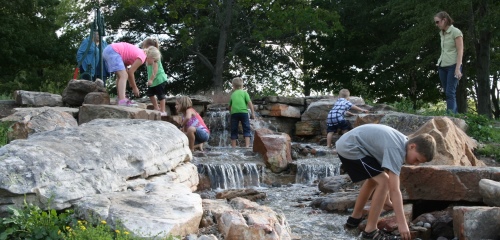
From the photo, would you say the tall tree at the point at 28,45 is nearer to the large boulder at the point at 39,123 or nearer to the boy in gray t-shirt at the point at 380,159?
the large boulder at the point at 39,123

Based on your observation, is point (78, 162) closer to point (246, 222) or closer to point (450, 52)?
point (246, 222)

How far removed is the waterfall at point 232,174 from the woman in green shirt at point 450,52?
3.82 m

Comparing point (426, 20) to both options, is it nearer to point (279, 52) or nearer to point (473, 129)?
point (473, 129)

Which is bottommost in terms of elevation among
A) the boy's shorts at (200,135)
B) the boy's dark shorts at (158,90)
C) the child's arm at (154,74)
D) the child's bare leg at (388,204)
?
the child's bare leg at (388,204)

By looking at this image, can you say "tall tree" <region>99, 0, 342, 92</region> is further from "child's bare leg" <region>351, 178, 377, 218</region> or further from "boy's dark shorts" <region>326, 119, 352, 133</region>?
"child's bare leg" <region>351, 178, 377, 218</region>

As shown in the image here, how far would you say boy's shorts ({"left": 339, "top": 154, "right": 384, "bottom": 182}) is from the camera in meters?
6.08

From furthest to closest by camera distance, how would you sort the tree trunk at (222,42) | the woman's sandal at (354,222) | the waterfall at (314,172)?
the tree trunk at (222,42) < the waterfall at (314,172) < the woman's sandal at (354,222)

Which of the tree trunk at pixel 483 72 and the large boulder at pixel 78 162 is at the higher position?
the tree trunk at pixel 483 72

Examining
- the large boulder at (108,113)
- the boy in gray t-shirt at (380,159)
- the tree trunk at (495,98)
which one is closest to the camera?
the boy in gray t-shirt at (380,159)

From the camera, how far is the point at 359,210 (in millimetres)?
6766

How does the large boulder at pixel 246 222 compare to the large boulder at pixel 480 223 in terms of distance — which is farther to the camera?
the large boulder at pixel 480 223

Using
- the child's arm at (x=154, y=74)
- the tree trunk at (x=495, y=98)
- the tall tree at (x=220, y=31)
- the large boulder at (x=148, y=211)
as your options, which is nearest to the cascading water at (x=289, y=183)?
the child's arm at (x=154, y=74)

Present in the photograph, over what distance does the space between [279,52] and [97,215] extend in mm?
24569

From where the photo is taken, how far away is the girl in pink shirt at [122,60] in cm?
1023
